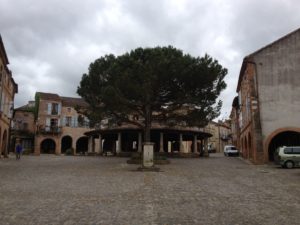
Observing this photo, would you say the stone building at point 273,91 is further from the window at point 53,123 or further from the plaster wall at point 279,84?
the window at point 53,123

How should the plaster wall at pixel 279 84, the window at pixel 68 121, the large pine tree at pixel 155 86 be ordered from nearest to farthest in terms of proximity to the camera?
the large pine tree at pixel 155 86 < the plaster wall at pixel 279 84 < the window at pixel 68 121

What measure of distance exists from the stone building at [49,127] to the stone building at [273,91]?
101ft

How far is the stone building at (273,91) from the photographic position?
80.3 ft

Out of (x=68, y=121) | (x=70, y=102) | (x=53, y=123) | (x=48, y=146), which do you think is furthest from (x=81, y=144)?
(x=70, y=102)

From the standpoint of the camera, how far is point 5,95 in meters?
31.5

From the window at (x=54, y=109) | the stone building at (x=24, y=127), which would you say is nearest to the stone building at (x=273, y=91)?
the window at (x=54, y=109)

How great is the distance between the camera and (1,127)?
100 feet

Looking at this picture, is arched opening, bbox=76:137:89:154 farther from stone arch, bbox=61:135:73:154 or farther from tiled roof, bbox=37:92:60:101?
tiled roof, bbox=37:92:60:101

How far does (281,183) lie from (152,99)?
13127 mm

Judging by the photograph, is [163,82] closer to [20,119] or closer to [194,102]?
[194,102]

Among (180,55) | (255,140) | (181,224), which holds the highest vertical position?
(180,55)

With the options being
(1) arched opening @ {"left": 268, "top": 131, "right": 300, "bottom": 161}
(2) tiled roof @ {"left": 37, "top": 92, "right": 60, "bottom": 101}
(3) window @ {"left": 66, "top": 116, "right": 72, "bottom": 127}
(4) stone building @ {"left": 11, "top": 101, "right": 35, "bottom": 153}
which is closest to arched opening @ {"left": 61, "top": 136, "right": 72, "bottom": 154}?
(3) window @ {"left": 66, "top": 116, "right": 72, "bottom": 127}

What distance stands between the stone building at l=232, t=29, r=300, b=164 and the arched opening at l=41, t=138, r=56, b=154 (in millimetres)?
36626

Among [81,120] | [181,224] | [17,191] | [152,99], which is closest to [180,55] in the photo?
[152,99]
